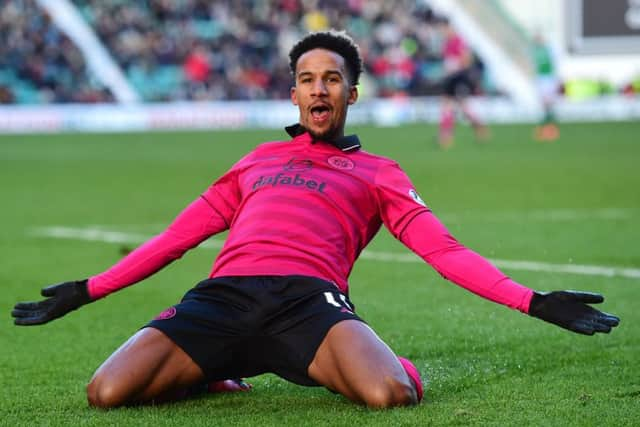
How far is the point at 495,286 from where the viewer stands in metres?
4.88

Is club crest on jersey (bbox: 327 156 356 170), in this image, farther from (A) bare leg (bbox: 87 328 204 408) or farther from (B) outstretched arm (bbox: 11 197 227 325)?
(A) bare leg (bbox: 87 328 204 408)

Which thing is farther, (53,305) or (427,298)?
(427,298)

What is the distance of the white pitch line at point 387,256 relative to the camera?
9.08m

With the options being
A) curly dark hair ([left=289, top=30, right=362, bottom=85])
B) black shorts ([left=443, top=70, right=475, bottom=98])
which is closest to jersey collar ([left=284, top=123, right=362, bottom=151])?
curly dark hair ([left=289, top=30, right=362, bottom=85])

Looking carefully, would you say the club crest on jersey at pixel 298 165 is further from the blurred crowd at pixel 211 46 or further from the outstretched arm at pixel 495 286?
the blurred crowd at pixel 211 46

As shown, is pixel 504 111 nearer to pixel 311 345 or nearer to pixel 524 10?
pixel 524 10

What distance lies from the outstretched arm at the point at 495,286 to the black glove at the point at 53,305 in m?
1.43

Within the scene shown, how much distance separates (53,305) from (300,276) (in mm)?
1083

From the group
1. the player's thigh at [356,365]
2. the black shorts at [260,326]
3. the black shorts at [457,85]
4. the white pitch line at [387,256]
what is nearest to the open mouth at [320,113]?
the black shorts at [260,326]

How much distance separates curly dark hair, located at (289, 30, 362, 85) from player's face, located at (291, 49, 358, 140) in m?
0.07

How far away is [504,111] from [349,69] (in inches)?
1354

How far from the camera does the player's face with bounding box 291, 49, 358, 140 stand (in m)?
5.46

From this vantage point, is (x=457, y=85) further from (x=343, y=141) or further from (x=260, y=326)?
→ (x=260, y=326)

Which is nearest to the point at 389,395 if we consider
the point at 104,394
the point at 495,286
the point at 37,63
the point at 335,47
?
the point at 495,286
